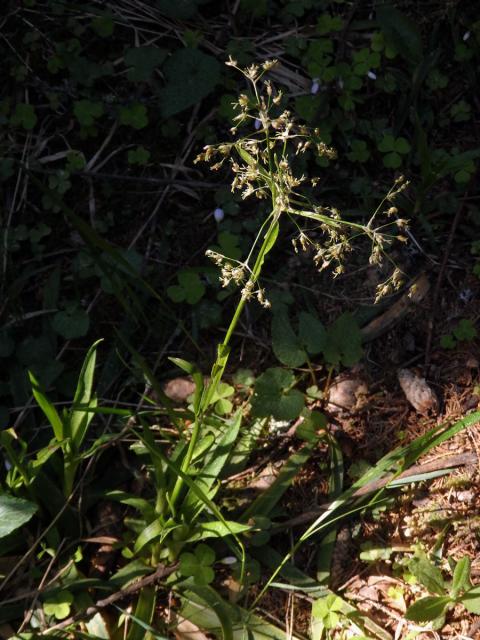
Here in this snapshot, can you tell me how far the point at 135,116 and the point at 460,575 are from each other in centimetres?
212

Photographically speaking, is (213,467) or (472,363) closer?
(213,467)

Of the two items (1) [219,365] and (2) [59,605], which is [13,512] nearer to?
(2) [59,605]

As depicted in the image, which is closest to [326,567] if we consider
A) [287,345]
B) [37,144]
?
[287,345]

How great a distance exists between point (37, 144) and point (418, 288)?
1.68 meters

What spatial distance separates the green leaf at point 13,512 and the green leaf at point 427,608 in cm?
112

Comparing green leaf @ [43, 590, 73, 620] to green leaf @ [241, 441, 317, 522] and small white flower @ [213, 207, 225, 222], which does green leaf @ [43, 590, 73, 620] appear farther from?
small white flower @ [213, 207, 225, 222]

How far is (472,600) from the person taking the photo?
2061mm

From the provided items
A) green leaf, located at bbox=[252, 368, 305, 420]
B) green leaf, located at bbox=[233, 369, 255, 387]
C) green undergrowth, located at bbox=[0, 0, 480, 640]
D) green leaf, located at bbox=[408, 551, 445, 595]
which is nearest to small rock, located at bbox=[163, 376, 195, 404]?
green undergrowth, located at bbox=[0, 0, 480, 640]

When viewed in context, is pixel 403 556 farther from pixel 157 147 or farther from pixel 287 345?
pixel 157 147

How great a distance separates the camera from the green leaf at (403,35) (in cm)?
292

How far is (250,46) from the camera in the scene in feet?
9.82

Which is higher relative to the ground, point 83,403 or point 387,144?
point 387,144

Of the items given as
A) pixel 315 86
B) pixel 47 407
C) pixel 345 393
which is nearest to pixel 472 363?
pixel 345 393

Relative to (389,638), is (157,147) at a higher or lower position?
higher
